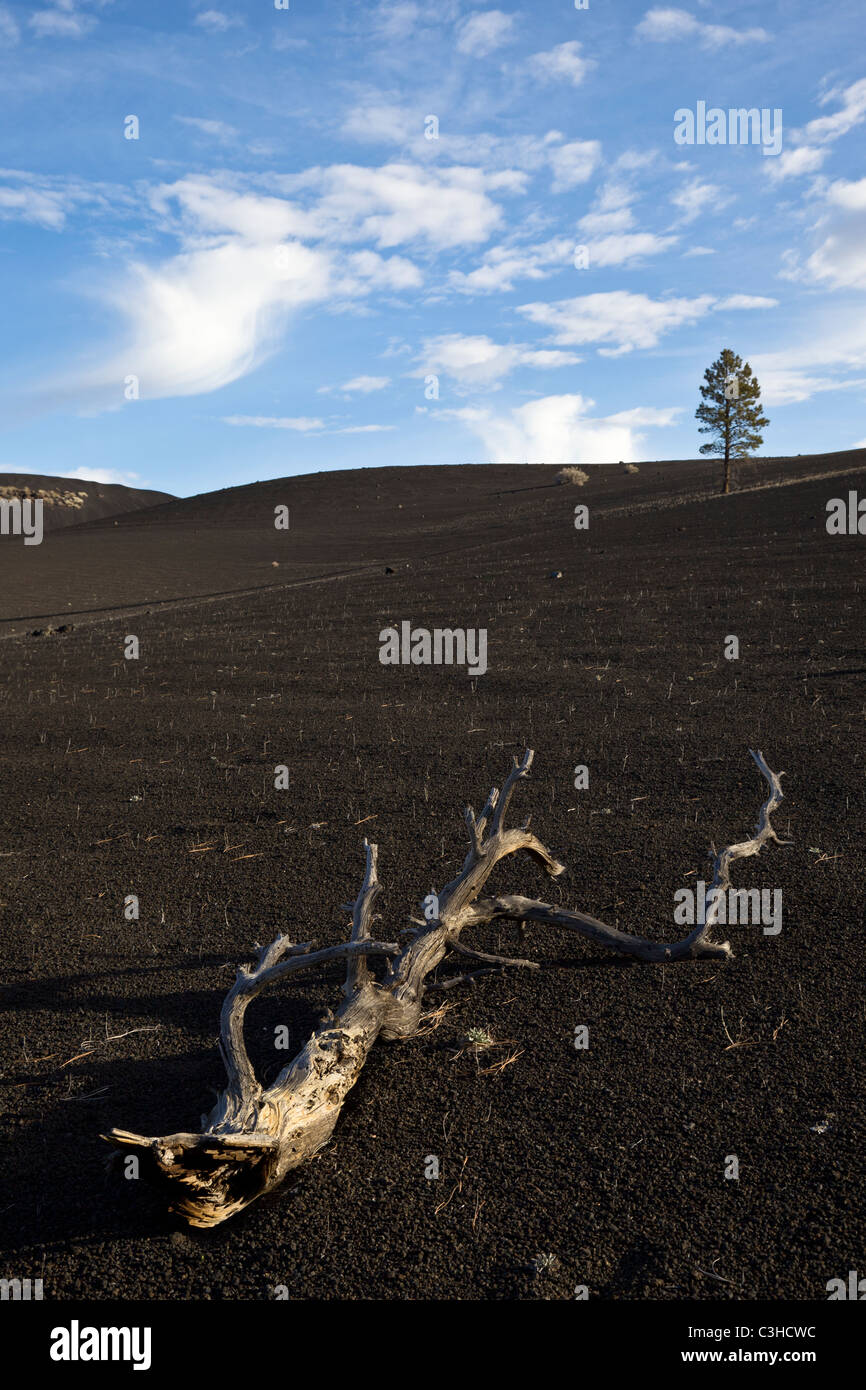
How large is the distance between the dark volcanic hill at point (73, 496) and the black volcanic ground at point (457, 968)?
84.0 metres

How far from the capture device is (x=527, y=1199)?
3652mm

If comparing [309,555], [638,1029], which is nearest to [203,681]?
[638,1029]

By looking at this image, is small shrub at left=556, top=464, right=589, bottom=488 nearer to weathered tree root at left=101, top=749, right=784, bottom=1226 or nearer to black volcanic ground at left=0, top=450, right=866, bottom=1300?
black volcanic ground at left=0, top=450, right=866, bottom=1300

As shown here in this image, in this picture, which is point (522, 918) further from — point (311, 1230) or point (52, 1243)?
point (52, 1243)

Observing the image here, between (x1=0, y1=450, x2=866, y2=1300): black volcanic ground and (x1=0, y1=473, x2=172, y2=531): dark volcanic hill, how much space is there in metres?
84.0

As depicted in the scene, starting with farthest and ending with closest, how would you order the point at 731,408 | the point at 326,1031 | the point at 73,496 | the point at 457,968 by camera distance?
the point at 73,496 → the point at 731,408 → the point at 457,968 → the point at 326,1031

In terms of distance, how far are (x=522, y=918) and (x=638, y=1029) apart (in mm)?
1128

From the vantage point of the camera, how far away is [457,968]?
5762mm

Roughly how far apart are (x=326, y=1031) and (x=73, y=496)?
112 metres

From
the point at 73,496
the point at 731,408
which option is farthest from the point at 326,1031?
the point at 73,496

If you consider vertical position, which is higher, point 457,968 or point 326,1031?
point 326,1031

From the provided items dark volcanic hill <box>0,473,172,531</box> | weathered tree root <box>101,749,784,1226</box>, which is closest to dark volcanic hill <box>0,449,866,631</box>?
dark volcanic hill <box>0,473,172,531</box>

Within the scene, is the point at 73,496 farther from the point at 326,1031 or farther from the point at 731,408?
the point at 326,1031

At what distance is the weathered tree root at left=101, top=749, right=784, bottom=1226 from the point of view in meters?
3.51
